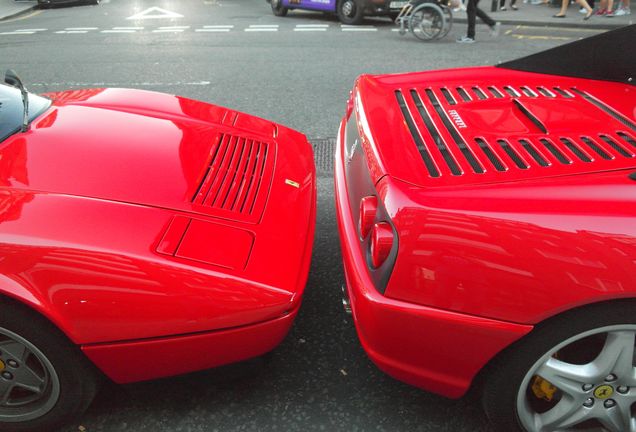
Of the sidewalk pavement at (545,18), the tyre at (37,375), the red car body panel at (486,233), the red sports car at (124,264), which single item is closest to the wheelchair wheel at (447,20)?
the sidewalk pavement at (545,18)

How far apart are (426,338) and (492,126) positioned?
0.84 metres

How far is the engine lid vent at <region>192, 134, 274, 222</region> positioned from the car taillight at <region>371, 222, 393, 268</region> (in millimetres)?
510

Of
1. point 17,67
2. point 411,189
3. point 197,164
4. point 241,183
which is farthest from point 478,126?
point 17,67

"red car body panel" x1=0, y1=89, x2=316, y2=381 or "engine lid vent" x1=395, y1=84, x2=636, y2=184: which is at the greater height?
"engine lid vent" x1=395, y1=84, x2=636, y2=184

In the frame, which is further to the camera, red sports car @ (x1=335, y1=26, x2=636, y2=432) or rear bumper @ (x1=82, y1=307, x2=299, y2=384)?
rear bumper @ (x1=82, y1=307, x2=299, y2=384)

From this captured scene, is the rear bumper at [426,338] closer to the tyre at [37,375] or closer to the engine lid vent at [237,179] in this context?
the engine lid vent at [237,179]

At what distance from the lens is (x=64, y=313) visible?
5.04ft

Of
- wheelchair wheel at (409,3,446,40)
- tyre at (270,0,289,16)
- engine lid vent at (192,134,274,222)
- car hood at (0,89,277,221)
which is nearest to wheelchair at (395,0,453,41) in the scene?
wheelchair wheel at (409,3,446,40)

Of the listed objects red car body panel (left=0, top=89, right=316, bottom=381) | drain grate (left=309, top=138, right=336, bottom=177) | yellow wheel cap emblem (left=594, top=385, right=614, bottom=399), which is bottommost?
drain grate (left=309, top=138, right=336, bottom=177)

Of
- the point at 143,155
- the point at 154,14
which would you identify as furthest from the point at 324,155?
the point at 154,14

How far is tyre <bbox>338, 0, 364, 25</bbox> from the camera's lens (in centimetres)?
1105

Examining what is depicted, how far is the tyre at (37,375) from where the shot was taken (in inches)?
61.9

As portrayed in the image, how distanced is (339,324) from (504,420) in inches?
33.8

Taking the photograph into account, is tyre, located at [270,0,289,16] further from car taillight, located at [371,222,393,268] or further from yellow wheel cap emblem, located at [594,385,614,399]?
yellow wheel cap emblem, located at [594,385,614,399]
